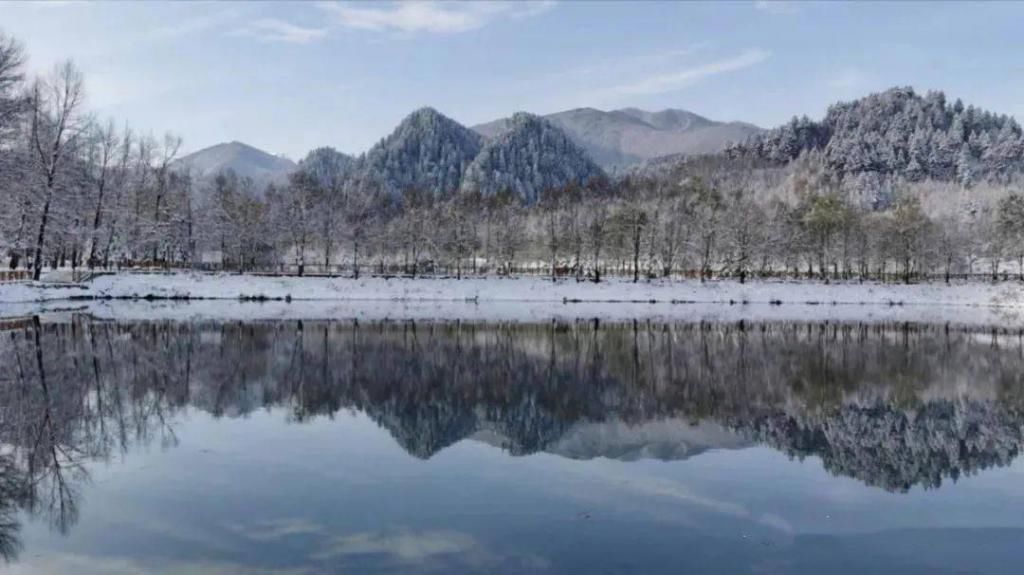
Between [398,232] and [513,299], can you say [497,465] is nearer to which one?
[513,299]

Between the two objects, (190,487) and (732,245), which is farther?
(732,245)

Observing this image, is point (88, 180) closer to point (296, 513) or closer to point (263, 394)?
point (263, 394)

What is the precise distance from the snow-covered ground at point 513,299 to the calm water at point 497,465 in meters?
24.3

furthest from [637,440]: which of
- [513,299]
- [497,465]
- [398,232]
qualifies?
[398,232]

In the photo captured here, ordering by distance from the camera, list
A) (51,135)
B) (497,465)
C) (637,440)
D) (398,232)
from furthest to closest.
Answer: (398,232) < (51,135) < (637,440) < (497,465)

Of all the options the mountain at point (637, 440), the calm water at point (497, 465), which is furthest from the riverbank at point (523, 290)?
the mountain at point (637, 440)

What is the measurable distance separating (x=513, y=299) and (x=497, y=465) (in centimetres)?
5711

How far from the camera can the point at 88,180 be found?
74.2 meters

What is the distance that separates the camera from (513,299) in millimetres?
70812

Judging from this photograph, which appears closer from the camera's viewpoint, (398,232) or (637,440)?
(637,440)

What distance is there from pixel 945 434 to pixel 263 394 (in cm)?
1659

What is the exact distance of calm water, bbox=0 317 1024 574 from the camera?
937 centimetres

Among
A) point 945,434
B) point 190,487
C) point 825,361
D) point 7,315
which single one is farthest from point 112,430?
point 7,315

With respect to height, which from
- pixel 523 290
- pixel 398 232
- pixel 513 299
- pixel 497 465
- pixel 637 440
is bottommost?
pixel 637 440
